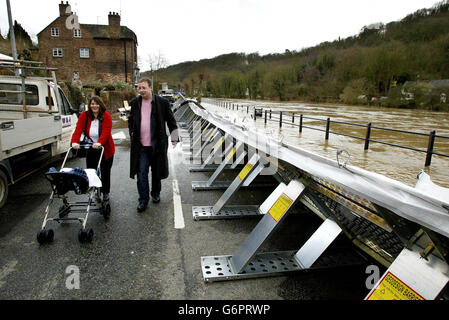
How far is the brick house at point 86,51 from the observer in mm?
47344

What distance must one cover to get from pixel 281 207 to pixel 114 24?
171 ft

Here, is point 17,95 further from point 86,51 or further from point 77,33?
point 77,33

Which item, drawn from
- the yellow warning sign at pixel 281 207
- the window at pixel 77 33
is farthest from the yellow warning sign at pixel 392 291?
the window at pixel 77 33

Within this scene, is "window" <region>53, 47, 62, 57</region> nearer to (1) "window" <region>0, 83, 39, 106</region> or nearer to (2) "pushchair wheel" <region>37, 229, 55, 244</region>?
(1) "window" <region>0, 83, 39, 106</region>

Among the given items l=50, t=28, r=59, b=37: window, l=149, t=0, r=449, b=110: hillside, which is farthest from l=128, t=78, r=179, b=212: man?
l=50, t=28, r=59, b=37: window

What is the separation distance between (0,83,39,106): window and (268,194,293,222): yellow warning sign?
690 centimetres

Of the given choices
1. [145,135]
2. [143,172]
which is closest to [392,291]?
[143,172]

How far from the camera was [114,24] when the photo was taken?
4703cm

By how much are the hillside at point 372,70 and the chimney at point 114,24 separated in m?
21.4

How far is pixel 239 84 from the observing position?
10388cm

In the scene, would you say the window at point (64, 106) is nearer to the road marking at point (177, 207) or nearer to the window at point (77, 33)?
the road marking at point (177, 207)

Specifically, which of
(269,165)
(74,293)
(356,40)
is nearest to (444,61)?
(356,40)

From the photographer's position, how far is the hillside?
49.4 m
